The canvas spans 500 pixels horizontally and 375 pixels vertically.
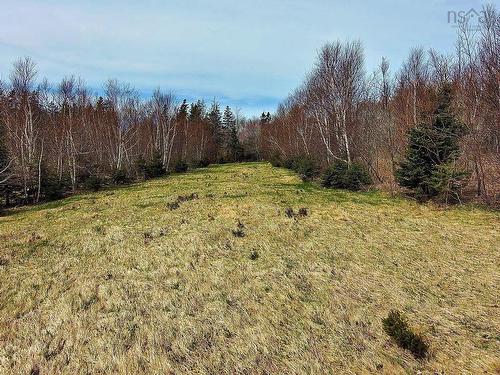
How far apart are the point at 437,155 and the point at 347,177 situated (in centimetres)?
611

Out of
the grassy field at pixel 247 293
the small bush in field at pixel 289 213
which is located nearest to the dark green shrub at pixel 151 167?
the grassy field at pixel 247 293

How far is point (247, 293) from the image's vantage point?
21.2 feet

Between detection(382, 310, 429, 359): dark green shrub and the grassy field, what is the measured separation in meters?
0.12

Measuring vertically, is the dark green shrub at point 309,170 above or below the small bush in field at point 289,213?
above

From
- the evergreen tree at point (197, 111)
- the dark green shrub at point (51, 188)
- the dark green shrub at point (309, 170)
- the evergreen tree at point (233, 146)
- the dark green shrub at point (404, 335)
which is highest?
the evergreen tree at point (197, 111)

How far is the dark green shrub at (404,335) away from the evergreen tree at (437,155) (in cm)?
972

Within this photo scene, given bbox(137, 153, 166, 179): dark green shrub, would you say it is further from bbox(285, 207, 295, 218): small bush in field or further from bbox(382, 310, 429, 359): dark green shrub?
bbox(382, 310, 429, 359): dark green shrub

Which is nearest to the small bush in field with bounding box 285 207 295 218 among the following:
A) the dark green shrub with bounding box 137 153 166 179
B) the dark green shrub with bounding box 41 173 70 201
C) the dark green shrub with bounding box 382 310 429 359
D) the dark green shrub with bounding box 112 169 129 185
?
the dark green shrub with bounding box 382 310 429 359

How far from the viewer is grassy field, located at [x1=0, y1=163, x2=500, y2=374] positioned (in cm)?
476

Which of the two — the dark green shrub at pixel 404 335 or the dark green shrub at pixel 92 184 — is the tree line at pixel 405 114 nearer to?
the dark green shrub at pixel 404 335

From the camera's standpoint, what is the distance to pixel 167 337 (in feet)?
17.1

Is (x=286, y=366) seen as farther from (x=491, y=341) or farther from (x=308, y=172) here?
(x=308, y=172)

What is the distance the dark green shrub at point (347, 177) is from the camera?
1902 centimetres

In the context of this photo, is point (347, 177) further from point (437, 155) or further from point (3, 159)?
point (3, 159)
